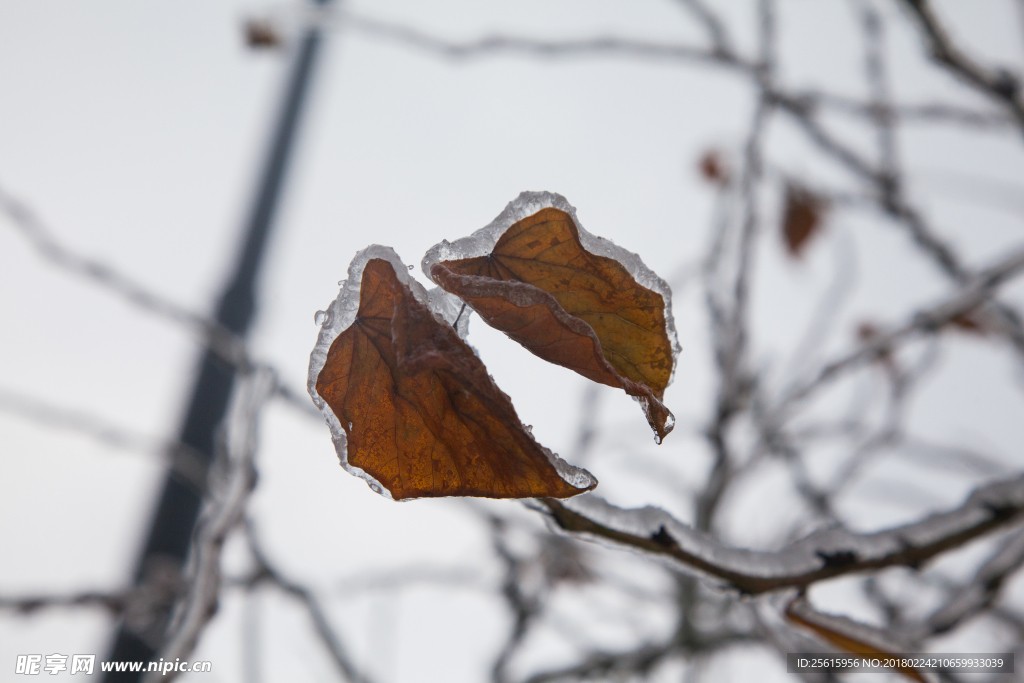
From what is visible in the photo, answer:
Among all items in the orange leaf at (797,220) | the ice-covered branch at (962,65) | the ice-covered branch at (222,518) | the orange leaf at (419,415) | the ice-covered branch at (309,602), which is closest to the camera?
the orange leaf at (419,415)

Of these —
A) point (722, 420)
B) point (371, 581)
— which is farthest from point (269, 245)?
point (722, 420)

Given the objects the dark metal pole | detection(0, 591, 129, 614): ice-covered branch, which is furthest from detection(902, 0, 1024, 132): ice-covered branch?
the dark metal pole

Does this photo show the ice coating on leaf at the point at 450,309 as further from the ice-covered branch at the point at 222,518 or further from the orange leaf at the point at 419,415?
the ice-covered branch at the point at 222,518

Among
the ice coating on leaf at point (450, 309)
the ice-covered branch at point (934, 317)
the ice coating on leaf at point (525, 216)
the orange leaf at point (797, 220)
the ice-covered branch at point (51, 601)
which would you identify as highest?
the orange leaf at point (797, 220)

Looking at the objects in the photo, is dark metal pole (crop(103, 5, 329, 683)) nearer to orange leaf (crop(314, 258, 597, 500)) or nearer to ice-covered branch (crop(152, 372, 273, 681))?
ice-covered branch (crop(152, 372, 273, 681))

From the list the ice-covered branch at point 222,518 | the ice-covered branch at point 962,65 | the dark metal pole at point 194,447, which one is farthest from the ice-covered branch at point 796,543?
the dark metal pole at point 194,447

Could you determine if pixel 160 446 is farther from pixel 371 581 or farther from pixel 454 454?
pixel 454 454

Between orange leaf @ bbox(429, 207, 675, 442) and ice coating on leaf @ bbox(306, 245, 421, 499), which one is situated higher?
orange leaf @ bbox(429, 207, 675, 442)
